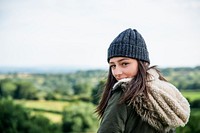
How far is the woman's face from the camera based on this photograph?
181cm

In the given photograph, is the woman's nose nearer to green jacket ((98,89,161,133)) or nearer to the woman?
the woman

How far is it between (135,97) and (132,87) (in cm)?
5

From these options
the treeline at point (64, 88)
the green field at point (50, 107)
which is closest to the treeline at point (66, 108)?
the treeline at point (64, 88)

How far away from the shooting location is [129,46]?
1.84m

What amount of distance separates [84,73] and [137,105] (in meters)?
65.9

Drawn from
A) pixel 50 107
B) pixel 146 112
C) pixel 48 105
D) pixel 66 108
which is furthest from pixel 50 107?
pixel 146 112

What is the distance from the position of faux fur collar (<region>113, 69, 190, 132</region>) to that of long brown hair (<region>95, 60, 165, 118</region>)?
26mm

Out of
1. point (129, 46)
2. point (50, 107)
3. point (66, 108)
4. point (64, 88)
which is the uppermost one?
point (129, 46)

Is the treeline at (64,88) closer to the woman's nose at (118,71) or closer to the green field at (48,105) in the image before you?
the green field at (48,105)

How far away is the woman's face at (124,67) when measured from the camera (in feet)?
5.93

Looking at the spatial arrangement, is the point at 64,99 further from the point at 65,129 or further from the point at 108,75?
the point at 108,75

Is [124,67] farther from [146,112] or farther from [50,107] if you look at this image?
[50,107]

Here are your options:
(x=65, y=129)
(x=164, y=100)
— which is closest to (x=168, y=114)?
(x=164, y=100)

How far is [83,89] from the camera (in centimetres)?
4884
